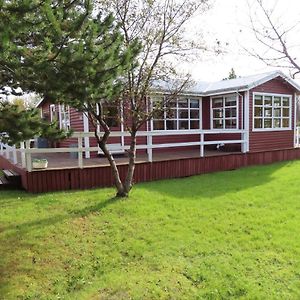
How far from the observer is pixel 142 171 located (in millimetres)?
8812

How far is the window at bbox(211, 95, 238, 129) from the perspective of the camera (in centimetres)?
1323

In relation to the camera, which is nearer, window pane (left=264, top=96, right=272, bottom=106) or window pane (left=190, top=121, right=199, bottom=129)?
window pane (left=264, top=96, right=272, bottom=106)

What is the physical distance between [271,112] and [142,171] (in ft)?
24.4

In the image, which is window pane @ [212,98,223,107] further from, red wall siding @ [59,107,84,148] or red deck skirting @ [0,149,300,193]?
red wall siding @ [59,107,84,148]

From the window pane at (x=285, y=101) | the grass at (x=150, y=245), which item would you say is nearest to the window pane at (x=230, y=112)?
the window pane at (x=285, y=101)

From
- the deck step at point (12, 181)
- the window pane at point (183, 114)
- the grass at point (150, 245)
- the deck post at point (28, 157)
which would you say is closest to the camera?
the grass at point (150, 245)

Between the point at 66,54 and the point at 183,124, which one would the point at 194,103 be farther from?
the point at 66,54

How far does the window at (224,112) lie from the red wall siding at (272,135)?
0.77m

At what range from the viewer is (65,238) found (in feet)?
16.4

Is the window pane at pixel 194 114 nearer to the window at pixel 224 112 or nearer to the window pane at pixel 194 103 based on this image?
the window pane at pixel 194 103

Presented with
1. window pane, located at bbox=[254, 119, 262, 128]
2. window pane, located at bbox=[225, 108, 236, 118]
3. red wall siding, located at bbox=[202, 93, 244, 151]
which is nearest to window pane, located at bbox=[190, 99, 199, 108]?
red wall siding, located at bbox=[202, 93, 244, 151]

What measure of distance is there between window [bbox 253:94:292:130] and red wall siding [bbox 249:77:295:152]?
21 centimetres

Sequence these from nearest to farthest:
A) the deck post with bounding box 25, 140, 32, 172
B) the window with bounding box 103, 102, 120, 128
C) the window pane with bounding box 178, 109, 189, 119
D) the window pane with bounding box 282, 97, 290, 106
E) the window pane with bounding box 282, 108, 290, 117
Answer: the deck post with bounding box 25, 140, 32, 172 < the window with bounding box 103, 102, 120, 128 < the window pane with bounding box 178, 109, 189, 119 < the window pane with bounding box 282, 97, 290, 106 < the window pane with bounding box 282, 108, 290, 117

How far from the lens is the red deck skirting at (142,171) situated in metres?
7.45
